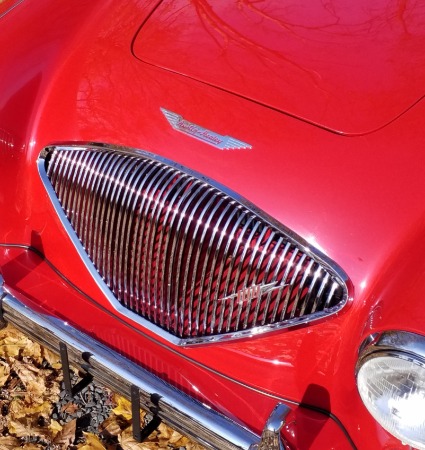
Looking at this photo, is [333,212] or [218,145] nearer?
[333,212]

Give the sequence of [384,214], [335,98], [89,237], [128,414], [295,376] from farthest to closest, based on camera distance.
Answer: [128,414] → [89,237] → [335,98] → [295,376] → [384,214]

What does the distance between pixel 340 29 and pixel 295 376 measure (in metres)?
1.16

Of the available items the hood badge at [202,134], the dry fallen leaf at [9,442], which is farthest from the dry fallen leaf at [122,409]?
the hood badge at [202,134]

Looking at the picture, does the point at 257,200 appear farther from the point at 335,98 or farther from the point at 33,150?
the point at 33,150

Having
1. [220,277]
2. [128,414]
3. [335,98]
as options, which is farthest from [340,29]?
[128,414]

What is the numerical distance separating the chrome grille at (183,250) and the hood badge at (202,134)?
0.37 feet

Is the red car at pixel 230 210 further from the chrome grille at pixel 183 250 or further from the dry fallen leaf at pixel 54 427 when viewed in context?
the dry fallen leaf at pixel 54 427

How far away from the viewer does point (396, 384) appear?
5.40 feet

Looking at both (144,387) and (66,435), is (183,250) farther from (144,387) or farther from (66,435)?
(66,435)

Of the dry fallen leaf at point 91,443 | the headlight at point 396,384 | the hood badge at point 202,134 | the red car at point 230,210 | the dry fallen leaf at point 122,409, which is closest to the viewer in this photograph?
the headlight at point 396,384

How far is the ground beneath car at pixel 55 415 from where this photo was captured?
2.66 m

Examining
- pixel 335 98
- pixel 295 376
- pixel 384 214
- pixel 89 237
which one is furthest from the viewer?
pixel 89 237

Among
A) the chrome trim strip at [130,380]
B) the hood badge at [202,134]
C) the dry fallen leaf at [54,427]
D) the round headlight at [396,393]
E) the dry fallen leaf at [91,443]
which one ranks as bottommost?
the dry fallen leaf at [54,427]

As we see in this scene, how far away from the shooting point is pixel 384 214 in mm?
1826
